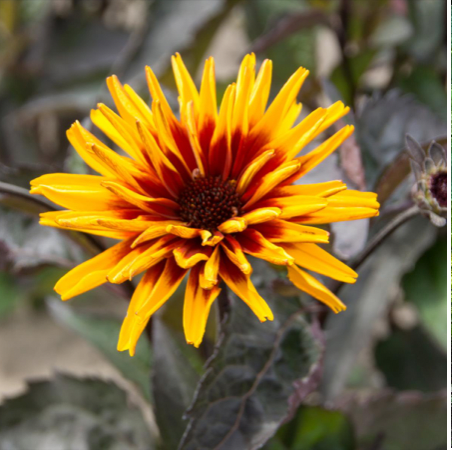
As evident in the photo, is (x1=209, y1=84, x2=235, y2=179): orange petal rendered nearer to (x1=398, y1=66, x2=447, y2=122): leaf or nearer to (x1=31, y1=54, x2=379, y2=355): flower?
(x1=31, y1=54, x2=379, y2=355): flower

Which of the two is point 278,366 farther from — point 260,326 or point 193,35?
point 193,35

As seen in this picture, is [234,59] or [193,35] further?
[234,59]

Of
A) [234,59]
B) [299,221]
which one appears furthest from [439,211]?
[234,59]

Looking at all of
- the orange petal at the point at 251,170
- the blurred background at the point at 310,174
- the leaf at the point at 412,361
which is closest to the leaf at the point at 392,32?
the blurred background at the point at 310,174

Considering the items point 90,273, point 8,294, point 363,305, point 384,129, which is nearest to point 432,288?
point 363,305

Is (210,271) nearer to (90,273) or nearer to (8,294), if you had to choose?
(90,273)

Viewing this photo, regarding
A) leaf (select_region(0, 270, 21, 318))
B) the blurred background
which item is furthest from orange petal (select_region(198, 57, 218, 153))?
leaf (select_region(0, 270, 21, 318))
